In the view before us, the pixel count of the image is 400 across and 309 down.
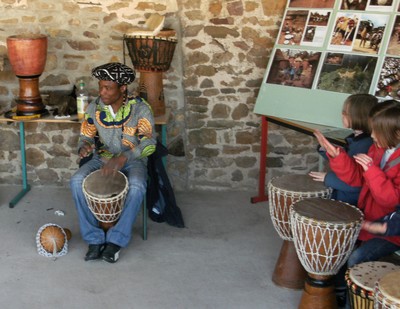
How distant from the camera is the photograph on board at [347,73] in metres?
3.68

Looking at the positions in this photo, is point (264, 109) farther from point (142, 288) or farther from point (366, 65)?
point (142, 288)

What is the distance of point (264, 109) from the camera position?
4199 millimetres

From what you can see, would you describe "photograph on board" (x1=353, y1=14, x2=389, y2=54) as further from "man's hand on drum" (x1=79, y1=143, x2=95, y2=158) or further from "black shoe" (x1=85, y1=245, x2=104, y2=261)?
"black shoe" (x1=85, y1=245, x2=104, y2=261)

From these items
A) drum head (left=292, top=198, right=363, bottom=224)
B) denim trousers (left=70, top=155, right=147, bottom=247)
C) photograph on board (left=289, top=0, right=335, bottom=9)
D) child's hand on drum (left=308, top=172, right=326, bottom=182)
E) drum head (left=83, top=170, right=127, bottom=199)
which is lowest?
denim trousers (left=70, top=155, right=147, bottom=247)

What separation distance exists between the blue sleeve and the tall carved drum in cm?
215

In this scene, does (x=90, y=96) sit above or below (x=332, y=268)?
above

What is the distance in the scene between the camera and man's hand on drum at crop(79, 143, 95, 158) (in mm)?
3828

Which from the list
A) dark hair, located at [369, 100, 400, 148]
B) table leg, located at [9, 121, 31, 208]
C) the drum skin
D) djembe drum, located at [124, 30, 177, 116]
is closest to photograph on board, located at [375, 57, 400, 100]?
dark hair, located at [369, 100, 400, 148]

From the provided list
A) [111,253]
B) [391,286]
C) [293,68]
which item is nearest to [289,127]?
[293,68]

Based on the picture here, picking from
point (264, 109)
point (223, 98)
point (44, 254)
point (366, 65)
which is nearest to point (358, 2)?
point (366, 65)

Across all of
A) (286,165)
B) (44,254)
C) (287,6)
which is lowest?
(44,254)

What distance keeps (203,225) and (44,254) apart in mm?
1099

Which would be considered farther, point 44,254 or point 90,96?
point 90,96

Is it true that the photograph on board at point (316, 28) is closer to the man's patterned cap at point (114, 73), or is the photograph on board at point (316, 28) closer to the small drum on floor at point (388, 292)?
the man's patterned cap at point (114, 73)
